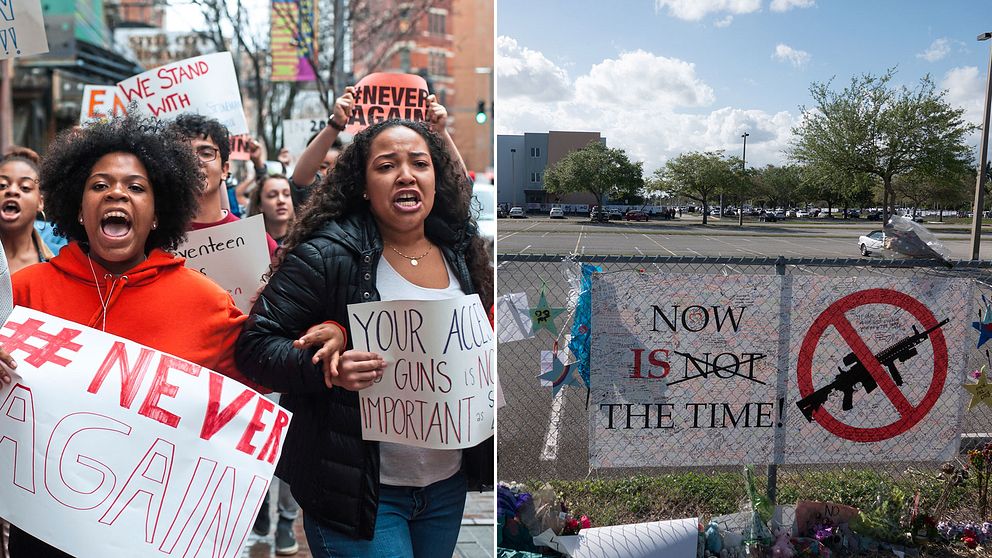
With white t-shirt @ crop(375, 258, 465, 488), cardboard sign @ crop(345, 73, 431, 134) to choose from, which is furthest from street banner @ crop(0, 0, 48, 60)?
white t-shirt @ crop(375, 258, 465, 488)

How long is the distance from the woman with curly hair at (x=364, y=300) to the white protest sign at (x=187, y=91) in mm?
1296

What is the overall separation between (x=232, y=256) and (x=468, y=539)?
2080 mm

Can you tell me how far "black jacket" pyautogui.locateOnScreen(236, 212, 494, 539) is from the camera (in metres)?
2.14

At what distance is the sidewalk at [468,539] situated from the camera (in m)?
4.05

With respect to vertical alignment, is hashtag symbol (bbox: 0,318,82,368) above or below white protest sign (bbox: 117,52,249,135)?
below

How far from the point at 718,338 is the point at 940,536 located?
1.44 meters

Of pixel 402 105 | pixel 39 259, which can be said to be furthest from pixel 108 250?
pixel 402 105

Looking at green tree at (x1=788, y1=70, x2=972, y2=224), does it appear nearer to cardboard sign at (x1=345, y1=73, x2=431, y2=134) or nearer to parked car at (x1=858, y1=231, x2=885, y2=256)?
parked car at (x1=858, y1=231, x2=885, y2=256)

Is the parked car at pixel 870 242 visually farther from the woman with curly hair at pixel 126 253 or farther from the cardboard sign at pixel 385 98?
the woman with curly hair at pixel 126 253

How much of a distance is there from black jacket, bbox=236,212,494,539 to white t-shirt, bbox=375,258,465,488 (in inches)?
1.9

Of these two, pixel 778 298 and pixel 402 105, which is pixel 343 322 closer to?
pixel 402 105

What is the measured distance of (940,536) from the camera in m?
4.18

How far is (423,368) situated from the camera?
2248 mm

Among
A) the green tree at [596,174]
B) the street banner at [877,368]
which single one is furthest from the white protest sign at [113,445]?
the green tree at [596,174]
